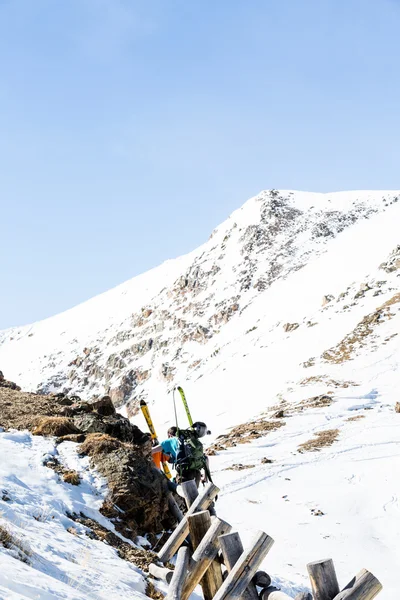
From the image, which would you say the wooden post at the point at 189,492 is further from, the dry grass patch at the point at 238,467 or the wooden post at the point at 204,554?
the dry grass patch at the point at 238,467

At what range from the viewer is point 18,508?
8000 millimetres

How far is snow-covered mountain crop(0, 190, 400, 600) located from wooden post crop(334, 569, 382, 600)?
15.9 feet

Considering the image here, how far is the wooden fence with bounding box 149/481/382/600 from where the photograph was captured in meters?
4.94

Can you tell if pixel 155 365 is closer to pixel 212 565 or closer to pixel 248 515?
pixel 248 515

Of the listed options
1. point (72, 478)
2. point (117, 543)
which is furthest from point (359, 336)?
point (117, 543)

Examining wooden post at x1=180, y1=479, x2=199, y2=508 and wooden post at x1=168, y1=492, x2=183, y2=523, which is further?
wooden post at x1=168, y1=492, x2=183, y2=523

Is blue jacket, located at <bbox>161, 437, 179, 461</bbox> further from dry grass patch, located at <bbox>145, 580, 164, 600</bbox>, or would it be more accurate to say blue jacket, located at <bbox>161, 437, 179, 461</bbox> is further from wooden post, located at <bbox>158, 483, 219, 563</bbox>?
dry grass patch, located at <bbox>145, 580, 164, 600</bbox>

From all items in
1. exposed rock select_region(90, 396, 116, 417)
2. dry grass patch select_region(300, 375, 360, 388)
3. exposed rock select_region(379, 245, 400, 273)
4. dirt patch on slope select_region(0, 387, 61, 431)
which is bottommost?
dry grass patch select_region(300, 375, 360, 388)

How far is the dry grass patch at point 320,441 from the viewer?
2062cm

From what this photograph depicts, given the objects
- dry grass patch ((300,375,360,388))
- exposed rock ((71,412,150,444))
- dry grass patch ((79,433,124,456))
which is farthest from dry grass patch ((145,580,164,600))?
dry grass patch ((300,375,360,388))

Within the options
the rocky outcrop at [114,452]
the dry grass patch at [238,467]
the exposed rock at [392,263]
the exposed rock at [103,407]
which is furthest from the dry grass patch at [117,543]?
the exposed rock at [392,263]

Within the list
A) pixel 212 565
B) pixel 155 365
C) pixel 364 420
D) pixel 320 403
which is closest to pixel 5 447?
pixel 212 565

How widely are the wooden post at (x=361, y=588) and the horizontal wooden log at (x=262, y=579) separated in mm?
1280

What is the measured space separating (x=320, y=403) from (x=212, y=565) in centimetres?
2283
